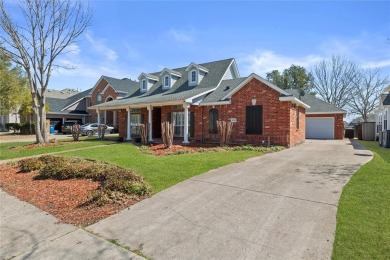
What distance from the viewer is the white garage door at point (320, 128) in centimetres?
2389

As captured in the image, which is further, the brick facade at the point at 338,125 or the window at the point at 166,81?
the brick facade at the point at 338,125

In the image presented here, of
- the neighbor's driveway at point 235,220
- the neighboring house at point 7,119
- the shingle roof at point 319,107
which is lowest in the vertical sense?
the neighbor's driveway at point 235,220

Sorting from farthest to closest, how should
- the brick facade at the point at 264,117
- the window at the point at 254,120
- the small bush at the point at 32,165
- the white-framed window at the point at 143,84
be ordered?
1. the white-framed window at the point at 143,84
2. the window at the point at 254,120
3. the brick facade at the point at 264,117
4. the small bush at the point at 32,165

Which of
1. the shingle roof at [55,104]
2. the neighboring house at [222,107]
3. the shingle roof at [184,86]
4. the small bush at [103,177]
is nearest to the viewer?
the small bush at [103,177]

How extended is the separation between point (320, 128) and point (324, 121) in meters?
0.78

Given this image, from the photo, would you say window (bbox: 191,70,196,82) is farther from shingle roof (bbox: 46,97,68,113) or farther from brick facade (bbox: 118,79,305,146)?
shingle roof (bbox: 46,97,68,113)

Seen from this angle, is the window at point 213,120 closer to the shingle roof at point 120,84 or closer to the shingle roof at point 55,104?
the shingle roof at point 120,84

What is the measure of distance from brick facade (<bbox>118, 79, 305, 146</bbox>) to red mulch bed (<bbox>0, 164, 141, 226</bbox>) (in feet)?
35.9

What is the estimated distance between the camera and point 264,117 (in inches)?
597

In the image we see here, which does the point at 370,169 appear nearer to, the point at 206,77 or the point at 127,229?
the point at 127,229

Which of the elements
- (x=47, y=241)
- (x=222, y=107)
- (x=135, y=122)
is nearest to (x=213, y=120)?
(x=222, y=107)

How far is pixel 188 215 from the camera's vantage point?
4.53m

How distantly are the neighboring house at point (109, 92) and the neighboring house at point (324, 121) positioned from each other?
22832 millimetres

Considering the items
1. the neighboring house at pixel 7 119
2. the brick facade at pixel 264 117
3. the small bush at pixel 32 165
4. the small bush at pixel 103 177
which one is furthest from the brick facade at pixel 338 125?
the neighboring house at pixel 7 119
